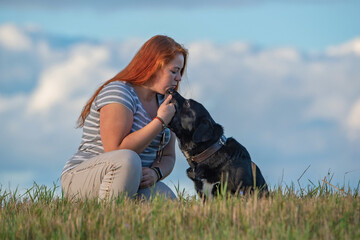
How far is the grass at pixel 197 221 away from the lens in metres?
3.94

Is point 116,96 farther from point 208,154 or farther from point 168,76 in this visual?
point 208,154

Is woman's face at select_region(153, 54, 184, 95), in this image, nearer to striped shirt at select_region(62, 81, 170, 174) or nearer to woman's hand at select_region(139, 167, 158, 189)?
striped shirt at select_region(62, 81, 170, 174)

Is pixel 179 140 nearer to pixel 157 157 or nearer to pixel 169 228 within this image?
pixel 157 157

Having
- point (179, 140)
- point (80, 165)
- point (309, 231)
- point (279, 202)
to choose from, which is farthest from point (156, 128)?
point (309, 231)

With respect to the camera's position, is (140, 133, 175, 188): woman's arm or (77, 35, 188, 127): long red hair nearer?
(77, 35, 188, 127): long red hair

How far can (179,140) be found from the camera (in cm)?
569

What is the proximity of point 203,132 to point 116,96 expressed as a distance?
1.14 meters

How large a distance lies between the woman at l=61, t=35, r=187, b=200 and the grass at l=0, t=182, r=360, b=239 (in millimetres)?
751

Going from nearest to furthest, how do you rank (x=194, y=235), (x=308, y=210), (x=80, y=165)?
(x=194, y=235), (x=308, y=210), (x=80, y=165)

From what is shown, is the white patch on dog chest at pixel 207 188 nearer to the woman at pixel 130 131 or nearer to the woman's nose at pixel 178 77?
the woman at pixel 130 131

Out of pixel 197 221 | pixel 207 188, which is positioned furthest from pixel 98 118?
pixel 197 221

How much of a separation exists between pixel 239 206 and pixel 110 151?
5.97ft

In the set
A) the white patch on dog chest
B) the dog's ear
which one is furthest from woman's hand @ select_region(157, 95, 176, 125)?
the white patch on dog chest

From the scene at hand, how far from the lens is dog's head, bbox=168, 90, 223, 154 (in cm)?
548
